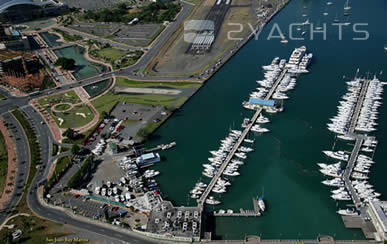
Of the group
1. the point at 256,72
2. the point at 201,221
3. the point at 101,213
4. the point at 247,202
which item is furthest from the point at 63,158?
the point at 256,72

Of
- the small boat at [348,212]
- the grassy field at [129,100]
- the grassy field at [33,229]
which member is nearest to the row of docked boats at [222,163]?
the small boat at [348,212]

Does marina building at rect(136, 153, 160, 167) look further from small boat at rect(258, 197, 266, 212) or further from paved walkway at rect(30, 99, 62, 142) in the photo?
small boat at rect(258, 197, 266, 212)

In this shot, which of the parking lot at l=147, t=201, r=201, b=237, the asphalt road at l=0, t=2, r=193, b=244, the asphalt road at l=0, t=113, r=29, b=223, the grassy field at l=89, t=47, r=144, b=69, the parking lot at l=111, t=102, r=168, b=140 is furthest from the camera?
the grassy field at l=89, t=47, r=144, b=69

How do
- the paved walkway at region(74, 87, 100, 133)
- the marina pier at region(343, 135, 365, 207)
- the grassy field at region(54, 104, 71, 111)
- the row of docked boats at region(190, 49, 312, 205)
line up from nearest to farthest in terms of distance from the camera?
the marina pier at region(343, 135, 365, 207) → the row of docked boats at region(190, 49, 312, 205) → the paved walkway at region(74, 87, 100, 133) → the grassy field at region(54, 104, 71, 111)

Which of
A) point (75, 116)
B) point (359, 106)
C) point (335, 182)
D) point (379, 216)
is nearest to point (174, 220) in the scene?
point (335, 182)

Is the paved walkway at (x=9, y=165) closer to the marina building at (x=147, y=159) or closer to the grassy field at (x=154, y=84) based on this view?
the marina building at (x=147, y=159)

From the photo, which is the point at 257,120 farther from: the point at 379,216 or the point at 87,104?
the point at 87,104

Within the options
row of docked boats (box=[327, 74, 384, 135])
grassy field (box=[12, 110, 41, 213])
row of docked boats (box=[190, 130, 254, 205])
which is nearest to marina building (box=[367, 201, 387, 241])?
row of docked boats (box=[327, 74, 384, 135])
